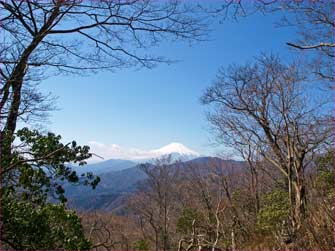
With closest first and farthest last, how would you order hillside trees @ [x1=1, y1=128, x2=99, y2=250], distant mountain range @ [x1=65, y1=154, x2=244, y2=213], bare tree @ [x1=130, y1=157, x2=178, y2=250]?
hillside trees @ [x1=1, y1=128, x2=99, y2=250], distant mountain range @ [x1=65, y1=154, x2=244, y2=213], bare tree @ [x1=130, y1=157, x2=178, y2=250]

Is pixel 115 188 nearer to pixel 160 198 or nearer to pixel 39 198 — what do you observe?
pixel 160 198

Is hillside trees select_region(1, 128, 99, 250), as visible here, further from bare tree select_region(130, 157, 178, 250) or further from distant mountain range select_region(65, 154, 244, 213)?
bare tree select_region(130, 157, 178, 250)

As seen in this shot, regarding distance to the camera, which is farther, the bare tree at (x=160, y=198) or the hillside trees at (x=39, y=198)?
the bare tree at (x=160, y=198)

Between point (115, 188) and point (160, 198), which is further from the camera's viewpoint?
point (115, 188)

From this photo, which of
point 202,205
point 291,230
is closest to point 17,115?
point 291,230

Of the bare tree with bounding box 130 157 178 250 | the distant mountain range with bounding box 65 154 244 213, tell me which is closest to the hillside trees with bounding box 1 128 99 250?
the distant mountain range with bounding box 65 154 244 213

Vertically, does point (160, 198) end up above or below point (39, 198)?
below

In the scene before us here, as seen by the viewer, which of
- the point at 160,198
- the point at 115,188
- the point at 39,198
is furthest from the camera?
the point at 115,188

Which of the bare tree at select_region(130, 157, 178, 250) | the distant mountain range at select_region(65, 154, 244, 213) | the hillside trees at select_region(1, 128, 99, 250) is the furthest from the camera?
the bare tree at select_region(130, 157, 178, 250)

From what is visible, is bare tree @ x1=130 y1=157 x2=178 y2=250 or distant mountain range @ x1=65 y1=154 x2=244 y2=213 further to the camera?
bare tree @ x1=130 y1=157 x2=178 y2=250

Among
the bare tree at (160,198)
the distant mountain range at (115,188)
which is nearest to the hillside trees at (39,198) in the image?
the distant mountain range at (115,188)

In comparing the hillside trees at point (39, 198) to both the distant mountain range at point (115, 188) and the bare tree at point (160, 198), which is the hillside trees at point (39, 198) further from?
the bare tree at point (160, 198)

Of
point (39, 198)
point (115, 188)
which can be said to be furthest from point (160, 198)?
point (115, 188)

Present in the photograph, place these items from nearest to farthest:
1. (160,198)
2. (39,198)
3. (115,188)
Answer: (39,198) < (160,198) < (115,188)
